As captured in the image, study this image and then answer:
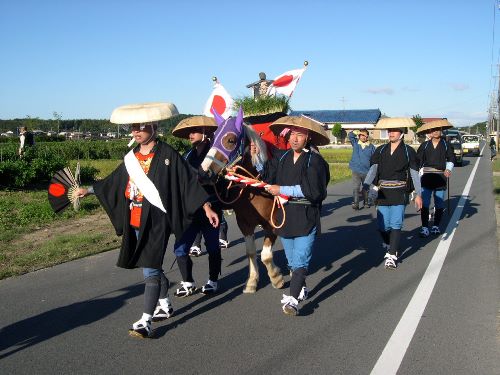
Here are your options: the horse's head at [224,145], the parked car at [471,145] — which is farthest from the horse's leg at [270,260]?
the parked car at [471,145]

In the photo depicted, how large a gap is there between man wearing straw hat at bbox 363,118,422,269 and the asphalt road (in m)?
0.54

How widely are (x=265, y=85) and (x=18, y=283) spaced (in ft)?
13.5

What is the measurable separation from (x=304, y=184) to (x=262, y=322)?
136cm

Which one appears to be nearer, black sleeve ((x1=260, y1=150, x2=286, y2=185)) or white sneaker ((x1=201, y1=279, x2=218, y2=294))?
black sleeve ((x1=260, y1=150, x2=286, y2=185))

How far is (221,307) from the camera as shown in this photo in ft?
18.1

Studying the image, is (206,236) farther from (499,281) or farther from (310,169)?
(499,281)

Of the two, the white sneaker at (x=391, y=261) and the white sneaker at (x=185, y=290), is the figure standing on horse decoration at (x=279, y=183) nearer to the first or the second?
the white sneaker at (x=185, y=290)

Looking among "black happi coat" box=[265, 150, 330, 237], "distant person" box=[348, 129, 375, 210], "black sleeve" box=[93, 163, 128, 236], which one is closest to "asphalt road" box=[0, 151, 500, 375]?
"black happi coat" box=[265, 150, 330, 237]

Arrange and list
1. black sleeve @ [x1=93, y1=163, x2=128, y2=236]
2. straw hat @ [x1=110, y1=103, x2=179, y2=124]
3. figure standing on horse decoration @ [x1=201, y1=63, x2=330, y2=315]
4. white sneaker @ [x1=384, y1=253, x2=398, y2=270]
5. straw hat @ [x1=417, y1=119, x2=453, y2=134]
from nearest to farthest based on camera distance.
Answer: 1. straw hat @ [x1=110, y1=103, x2=179, y2=124]
2. black sleeve @ [x1=93, y1=163, x2=128, y2=236]
3. figure standing on horse decoration @ [x1=201, y1=63, x2=330, y2=315]
4. white sneaker @ [x1=384, y1=253, x2=398, y2=270]
5. straw hat @ [x1=417, y1=119, x2=453, y2=134]

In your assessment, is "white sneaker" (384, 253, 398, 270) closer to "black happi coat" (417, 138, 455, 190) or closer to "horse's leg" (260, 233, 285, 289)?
"horse's leg" (260, 233, 285, 289)

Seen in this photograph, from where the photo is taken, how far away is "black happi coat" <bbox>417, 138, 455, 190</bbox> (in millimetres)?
9680

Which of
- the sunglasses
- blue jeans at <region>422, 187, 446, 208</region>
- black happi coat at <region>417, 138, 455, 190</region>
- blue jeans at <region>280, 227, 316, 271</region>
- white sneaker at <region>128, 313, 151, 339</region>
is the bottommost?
white sneaker at <region>128, 313, 151, 339</region>

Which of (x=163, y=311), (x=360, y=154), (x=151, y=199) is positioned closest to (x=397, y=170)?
(x=163, y=311)

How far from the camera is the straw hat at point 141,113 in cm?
439
